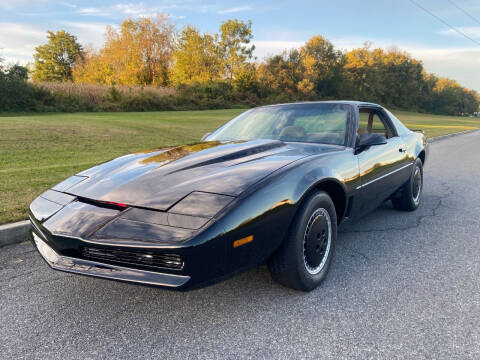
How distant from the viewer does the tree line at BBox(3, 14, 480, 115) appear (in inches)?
1674

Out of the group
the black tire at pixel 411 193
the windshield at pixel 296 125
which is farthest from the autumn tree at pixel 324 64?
the windshield at pixel 296 125

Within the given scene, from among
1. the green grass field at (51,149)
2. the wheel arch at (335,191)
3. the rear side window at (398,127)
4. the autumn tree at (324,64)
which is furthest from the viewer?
the autumn tree at (324,64)

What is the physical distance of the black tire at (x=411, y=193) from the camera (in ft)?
13.7

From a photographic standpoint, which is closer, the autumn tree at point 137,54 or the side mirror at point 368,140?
the side mirror at point 368,140

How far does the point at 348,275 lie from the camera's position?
2.65 m

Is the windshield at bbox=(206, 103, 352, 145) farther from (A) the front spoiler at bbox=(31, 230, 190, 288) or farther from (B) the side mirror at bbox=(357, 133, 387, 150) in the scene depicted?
(A) the front spoiler at bbox=(31, 230, 190, 288)

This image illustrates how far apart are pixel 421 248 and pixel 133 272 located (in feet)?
8.48

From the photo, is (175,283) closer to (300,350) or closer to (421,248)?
(300,350)

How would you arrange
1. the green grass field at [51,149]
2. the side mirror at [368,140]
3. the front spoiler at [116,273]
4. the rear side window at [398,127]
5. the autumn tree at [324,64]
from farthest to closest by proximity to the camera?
1. the autumn tree at [324,64]
2. the green grass field at [51,149]
3. the rear side window at [398,127]
4. the side mirror at [368,140]
5. the front spoiler at [116,273]

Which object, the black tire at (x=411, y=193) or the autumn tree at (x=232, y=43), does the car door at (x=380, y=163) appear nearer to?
the black tire at (x=411, y=193)

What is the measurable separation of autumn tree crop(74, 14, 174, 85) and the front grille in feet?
148

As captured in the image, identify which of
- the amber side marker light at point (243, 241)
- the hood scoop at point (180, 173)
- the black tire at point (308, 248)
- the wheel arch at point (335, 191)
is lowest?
the black tire at point (308, 248)

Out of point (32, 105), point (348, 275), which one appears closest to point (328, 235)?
point (348, 275)

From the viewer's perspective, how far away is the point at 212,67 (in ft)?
163
